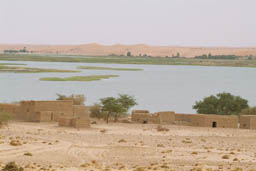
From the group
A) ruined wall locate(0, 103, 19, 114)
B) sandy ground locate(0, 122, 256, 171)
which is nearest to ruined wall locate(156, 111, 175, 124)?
sandy ground locate(0, 122, 256, 171)

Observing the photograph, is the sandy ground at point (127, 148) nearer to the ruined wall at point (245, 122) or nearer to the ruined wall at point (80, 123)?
the ruined wall at point (80, 123)

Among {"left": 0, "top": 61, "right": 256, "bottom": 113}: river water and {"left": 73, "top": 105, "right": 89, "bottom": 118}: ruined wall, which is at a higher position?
{"left": 73, "top": 105, "right": 89, "bottom": 118}: ruined wall

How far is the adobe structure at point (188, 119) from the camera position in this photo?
26891 millimetres

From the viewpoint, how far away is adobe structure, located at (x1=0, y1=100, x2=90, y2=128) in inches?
1053

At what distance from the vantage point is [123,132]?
24266 mm

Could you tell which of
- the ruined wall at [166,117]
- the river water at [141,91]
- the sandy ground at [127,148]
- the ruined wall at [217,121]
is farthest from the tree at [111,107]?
the river water at [141,91]

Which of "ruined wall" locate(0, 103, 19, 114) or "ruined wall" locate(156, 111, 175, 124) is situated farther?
"ruined wall" locate(156, 111, 175, 124)

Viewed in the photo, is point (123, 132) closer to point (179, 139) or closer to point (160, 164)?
point (179, 139)

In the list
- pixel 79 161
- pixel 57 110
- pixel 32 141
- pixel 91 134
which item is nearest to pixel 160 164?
pixel 79 161

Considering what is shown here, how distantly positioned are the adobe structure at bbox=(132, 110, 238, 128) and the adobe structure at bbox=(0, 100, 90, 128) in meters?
3.01

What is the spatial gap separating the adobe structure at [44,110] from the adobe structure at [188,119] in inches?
119

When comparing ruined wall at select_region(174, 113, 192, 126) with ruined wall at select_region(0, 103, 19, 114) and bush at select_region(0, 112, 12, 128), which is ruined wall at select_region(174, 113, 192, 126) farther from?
bush at select_region(0, 112, 12, 128)

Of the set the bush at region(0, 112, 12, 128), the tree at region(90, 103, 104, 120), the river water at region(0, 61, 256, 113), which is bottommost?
the river water at region(0, 61, 256, 113)

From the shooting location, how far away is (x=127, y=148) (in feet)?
62.8
